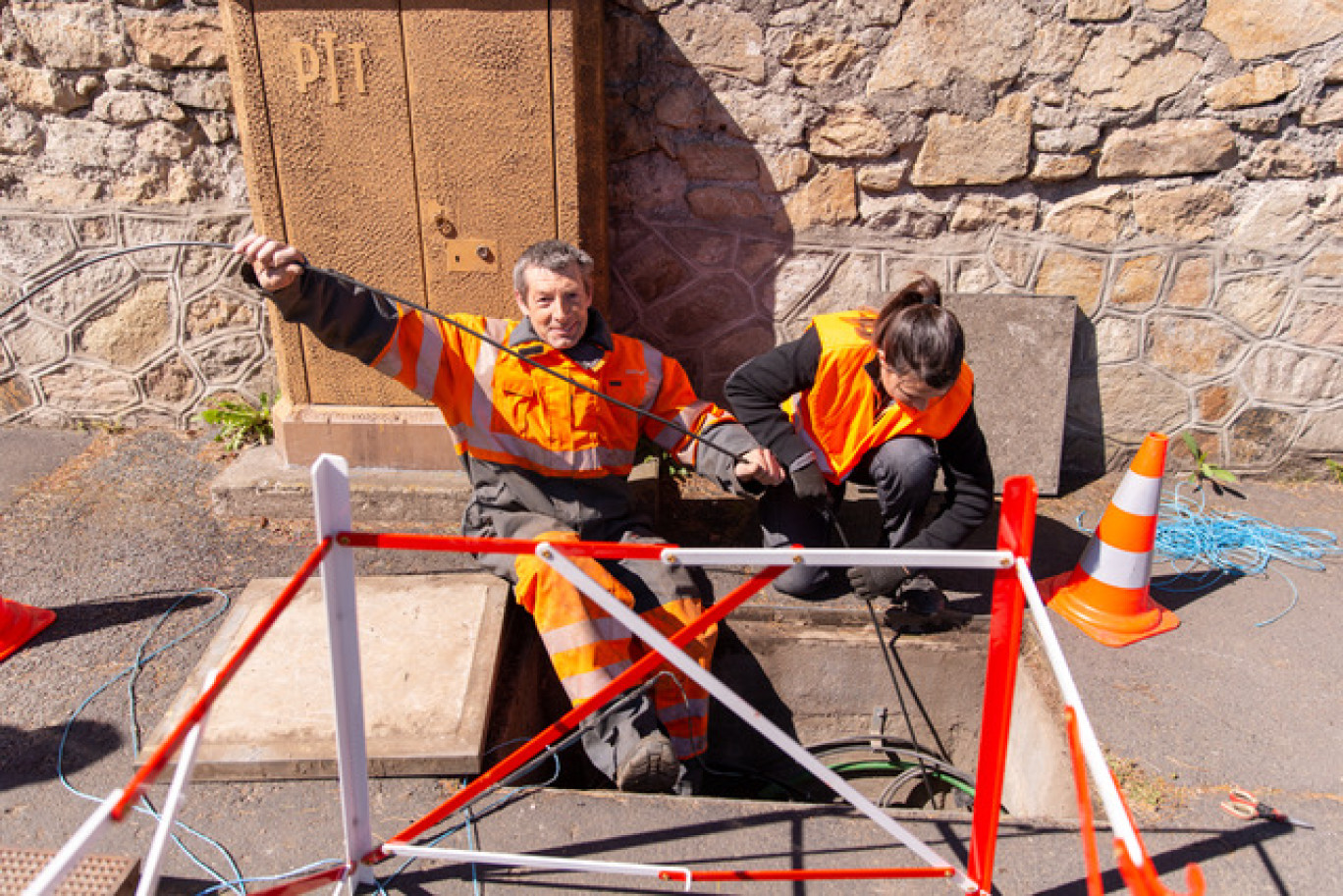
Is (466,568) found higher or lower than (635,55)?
lower

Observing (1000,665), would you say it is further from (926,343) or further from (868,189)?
(868,189)

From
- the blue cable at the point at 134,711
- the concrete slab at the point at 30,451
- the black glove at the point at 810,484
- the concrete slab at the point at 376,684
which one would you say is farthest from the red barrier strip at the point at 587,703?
the concrete slab at the point at 30,451

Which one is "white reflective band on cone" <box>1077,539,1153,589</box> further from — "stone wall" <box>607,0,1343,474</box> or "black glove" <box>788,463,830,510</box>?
"stone wall" <box>607,0,1343,474</box>

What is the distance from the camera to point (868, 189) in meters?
3.75

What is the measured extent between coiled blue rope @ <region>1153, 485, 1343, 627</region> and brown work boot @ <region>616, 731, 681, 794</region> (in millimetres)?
1968

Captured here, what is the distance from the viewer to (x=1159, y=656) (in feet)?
9.09

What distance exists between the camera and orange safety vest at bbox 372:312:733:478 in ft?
8.66

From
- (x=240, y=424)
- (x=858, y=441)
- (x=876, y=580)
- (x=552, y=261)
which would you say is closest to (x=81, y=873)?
(x=552, y=261)

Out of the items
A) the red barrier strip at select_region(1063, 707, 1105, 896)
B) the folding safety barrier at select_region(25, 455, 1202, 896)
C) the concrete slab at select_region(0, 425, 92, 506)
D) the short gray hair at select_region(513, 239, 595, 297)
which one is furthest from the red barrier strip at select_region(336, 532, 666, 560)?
the concrete slab at select_region(0, 425, 92, 506)

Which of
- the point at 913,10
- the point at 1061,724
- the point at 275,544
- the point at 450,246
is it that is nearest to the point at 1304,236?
the point at 913,10

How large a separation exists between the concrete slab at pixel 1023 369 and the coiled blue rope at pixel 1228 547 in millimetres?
526

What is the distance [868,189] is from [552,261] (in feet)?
5.71

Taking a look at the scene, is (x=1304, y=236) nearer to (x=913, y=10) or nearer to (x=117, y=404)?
(x=913, y=10)

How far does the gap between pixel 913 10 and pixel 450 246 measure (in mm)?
2029
